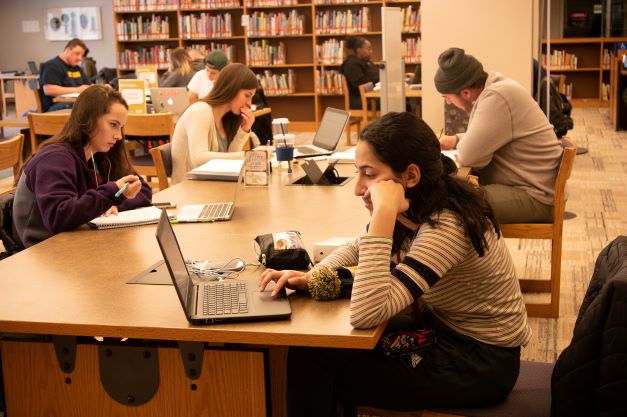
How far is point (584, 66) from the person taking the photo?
43.0 ft

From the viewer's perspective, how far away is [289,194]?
3414 mm

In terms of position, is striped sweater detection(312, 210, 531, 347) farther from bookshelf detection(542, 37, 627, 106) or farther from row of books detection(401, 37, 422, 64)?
bookshelf detection(542, 37, 627, 106)

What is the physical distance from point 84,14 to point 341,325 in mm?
15105

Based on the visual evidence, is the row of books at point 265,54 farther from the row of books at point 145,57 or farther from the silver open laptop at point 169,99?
the silver open laptop at point 169,99

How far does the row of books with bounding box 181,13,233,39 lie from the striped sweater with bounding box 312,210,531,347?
9.63m

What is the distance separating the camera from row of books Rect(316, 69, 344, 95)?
35.9ft

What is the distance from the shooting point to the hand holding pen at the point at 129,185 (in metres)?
2.94

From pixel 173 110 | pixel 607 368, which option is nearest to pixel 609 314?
pixel 607 368

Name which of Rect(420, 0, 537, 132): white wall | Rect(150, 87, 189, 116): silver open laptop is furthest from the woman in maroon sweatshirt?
Rect(150, 87, 189, 116): silver open laptop

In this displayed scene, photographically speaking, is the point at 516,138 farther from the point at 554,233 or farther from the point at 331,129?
the point at 331,129

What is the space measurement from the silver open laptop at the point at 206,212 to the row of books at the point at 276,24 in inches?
321

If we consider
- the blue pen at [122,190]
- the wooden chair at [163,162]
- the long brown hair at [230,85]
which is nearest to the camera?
the blue pen at [122,190]

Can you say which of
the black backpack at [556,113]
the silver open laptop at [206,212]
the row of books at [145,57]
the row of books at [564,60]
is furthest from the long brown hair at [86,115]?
the row of books at [564,60]

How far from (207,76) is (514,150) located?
4223 millimetres
